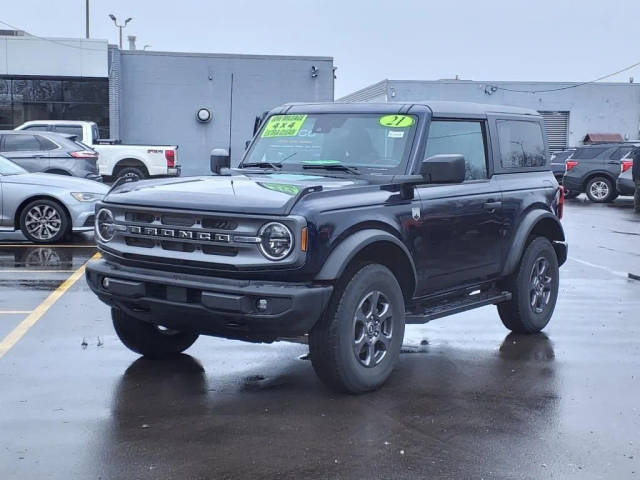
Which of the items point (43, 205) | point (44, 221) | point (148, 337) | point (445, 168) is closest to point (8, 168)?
point (43, 205)

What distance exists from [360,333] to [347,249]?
2.02ft

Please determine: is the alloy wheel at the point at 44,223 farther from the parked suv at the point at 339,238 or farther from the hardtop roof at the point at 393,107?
the hardtop roof at the point at 393,107

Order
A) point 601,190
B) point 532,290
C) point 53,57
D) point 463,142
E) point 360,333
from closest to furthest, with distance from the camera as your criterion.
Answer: point 360,333
point 463,142
point 532,290
point 601,190
point 53,57

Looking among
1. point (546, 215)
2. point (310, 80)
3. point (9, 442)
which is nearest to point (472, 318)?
point (546, 215)

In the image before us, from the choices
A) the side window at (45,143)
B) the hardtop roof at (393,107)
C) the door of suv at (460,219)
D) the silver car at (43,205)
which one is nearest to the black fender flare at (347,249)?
the door of suv at (460,219)

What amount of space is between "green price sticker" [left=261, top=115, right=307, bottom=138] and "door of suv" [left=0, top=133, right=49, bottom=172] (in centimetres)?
1214

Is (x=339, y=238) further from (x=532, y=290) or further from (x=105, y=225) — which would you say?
(x=532, y=290)

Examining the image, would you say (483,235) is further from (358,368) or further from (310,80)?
(310,80)

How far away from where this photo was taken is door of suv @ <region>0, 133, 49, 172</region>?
1805cm

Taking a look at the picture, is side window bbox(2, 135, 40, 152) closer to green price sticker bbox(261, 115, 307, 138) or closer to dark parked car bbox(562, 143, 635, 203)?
green price sticker bbox(261, 115, 307, 138)

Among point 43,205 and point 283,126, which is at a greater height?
point 283,126

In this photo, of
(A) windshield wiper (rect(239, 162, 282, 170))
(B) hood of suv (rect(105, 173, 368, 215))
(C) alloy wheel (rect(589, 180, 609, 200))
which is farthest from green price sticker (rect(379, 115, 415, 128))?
(C) alloy wheel (rect(589, 180, 609, 200))

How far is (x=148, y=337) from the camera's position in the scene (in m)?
6.37

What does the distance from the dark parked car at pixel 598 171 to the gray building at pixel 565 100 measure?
1632 centimetres
